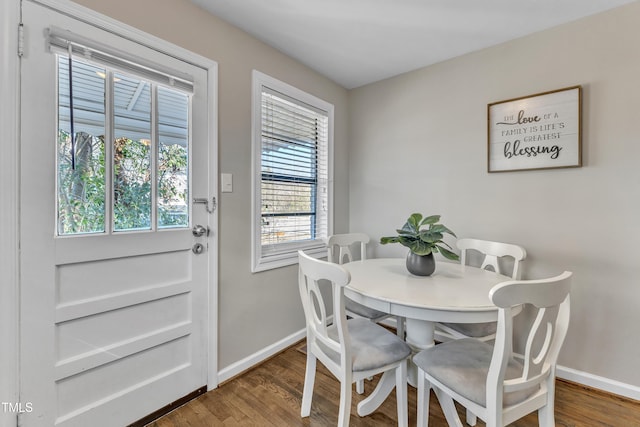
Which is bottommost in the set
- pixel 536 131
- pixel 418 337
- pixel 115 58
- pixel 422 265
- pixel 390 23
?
pixel 418 337

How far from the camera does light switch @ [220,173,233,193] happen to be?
1.81 m

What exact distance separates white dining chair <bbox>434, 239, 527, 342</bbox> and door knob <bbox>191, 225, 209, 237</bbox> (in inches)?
63.5

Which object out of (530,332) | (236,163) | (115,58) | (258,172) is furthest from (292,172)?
(530,332)

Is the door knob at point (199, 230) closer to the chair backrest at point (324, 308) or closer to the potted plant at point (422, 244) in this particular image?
the chair backrest at point (324, 308)

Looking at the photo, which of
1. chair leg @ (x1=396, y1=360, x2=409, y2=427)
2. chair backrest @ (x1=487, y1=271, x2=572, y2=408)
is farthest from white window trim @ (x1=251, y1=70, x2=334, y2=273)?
chair backrest @ (x1=487, y1=271, x2=572, y2=408)

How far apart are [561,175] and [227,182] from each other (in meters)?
2.22

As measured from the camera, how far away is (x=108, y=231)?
135cm

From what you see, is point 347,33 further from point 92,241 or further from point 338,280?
point 92,241

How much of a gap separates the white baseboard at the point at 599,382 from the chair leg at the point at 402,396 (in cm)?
131

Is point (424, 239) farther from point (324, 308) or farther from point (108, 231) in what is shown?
point (108, 231)

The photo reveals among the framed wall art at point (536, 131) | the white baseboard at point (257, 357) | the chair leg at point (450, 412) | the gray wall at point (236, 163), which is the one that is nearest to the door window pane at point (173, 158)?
the gray wall at point (236, 163)

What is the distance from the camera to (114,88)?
1355 mm

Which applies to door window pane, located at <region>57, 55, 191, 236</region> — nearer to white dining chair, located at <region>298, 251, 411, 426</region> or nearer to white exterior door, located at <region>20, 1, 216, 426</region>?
white exterior door, located at <region>20, 1, 216, 426</region>

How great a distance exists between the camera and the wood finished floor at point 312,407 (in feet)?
4.94
